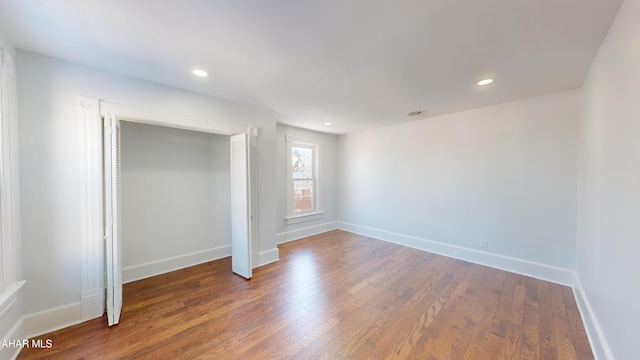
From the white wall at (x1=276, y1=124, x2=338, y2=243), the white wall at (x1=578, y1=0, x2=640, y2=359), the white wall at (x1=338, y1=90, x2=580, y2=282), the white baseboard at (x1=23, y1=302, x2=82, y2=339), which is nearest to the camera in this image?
the white wall at (x1=578, y1=0, x2=640, y2=359)

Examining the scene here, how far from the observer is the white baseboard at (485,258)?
2783 millimetres

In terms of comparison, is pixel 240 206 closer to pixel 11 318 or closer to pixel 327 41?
pixel 11 318

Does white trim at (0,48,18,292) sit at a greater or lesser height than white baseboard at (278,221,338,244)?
greater

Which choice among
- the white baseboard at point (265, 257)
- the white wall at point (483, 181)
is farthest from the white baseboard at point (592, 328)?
the white baseboard at point (265, 257)

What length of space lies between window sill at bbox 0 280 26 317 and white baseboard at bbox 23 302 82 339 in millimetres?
320

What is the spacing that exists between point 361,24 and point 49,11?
2.03m

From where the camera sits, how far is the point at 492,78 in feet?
7.64

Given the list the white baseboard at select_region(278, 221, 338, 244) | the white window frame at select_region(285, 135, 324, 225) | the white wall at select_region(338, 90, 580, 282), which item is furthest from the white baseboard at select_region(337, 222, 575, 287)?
the white window frame at select_region(285, 135, 324, 225)

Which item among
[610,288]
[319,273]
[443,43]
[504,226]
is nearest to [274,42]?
[443,43]

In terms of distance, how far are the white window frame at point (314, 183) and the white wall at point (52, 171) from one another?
2856 millimetres

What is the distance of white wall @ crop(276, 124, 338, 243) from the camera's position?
4.50 meters

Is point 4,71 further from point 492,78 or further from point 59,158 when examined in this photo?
point 492,78

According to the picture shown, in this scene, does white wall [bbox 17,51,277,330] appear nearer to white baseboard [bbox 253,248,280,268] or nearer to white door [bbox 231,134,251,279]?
white door [bbox 231,134,251,279]

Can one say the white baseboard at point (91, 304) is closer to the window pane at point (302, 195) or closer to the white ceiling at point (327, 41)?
the white ceiling at point (327, 41)
